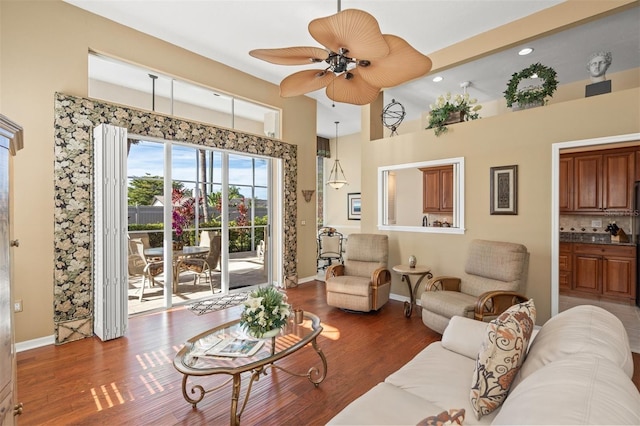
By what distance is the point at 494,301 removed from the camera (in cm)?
318

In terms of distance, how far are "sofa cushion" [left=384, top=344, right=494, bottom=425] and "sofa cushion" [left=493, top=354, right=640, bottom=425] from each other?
1.84 feet

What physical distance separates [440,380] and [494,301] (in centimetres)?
192

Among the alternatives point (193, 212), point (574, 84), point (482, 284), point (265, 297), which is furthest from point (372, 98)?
point (574, 84)

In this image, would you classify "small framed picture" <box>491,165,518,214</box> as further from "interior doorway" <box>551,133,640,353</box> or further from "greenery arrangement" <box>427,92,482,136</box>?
"greenery arrangement" <box>427,92,482,136</box>

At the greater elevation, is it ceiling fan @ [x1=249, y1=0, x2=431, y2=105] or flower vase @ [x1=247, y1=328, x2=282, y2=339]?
ceiling fan @ [x1=249, y1=0, x2=431, y2=105]

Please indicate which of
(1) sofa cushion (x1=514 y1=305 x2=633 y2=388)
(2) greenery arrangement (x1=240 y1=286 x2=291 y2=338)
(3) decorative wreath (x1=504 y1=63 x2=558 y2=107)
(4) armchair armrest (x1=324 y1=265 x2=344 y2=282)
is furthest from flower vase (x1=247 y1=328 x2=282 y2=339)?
(3) decorative wreath (x1=504 y1=63 x2=558 y2=107)

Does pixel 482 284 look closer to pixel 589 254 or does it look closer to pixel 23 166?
pixel 589 254

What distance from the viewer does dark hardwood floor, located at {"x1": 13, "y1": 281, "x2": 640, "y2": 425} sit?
83.0 inches

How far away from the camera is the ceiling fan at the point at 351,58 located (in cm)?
182

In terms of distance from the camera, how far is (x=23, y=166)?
3.07 meters

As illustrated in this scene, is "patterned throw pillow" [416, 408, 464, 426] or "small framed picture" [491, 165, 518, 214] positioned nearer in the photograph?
"patterned throw pillow" [416, 408, 464, 426]

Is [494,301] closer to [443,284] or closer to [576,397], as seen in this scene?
[443,284]

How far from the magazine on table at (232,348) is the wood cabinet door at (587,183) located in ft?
19.1

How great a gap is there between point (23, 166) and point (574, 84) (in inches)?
316
